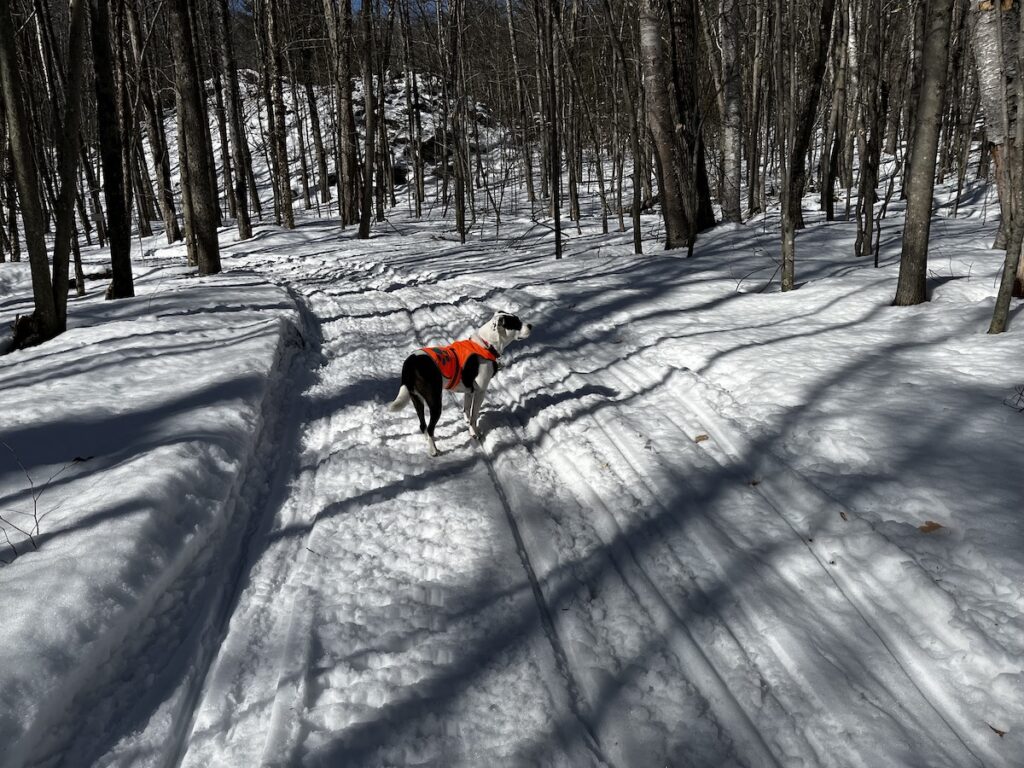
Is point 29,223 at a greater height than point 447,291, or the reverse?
point 29,223

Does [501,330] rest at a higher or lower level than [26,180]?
lower

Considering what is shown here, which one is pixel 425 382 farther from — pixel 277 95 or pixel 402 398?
pixel 277 95

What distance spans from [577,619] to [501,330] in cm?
336

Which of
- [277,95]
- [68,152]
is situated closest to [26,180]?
[68,152]

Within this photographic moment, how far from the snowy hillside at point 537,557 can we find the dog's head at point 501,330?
0.76 metres

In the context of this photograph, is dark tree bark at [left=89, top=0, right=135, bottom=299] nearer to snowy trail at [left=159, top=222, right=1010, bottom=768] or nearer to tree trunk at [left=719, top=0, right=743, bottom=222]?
snowy trail at [left=159, top=222, right=1010, bottom=768]

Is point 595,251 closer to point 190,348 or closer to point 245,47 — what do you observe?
point 190,348

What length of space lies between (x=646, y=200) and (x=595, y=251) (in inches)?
343

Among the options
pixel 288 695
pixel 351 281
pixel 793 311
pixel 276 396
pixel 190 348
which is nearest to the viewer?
pixel 288 695

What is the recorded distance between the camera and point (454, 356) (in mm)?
5445

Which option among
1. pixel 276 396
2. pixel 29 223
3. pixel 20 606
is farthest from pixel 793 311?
pixel 29 223

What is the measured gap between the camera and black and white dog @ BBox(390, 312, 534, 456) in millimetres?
5234

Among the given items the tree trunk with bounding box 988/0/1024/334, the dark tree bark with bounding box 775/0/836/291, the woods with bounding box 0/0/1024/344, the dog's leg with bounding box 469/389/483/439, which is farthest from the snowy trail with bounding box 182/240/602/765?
the dark tree bark with bounding box 775/0/836/291

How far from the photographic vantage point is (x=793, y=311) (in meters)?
8.68
